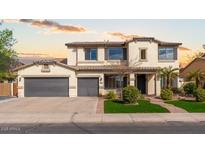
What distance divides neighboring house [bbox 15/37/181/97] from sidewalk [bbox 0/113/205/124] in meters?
12.8

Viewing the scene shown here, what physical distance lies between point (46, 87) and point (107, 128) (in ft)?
60.5

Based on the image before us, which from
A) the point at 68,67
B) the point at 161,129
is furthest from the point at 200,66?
the point at 161,129

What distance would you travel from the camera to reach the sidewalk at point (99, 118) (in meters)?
16.0

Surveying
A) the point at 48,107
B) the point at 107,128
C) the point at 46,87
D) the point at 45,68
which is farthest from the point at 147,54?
the point at 107,128

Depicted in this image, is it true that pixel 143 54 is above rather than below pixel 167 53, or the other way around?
below

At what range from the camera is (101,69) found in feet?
102

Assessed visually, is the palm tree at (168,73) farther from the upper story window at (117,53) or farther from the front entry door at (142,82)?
the upper story window at (117,53)

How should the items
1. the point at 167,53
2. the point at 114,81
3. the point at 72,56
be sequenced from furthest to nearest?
the point at 72,56 → the point at 167,53 → the point at 114,81

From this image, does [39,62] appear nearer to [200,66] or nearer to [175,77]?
[175,77]

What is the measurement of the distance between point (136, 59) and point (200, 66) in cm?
1569

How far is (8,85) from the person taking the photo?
3441cm

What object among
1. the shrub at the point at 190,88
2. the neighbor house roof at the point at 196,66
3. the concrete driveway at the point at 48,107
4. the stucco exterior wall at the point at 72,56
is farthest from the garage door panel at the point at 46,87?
the neighbor house roof at the point at 196,66

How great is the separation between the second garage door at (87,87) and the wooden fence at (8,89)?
787 centimetres

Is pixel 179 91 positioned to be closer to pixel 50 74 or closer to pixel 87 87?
pixel 87 87
